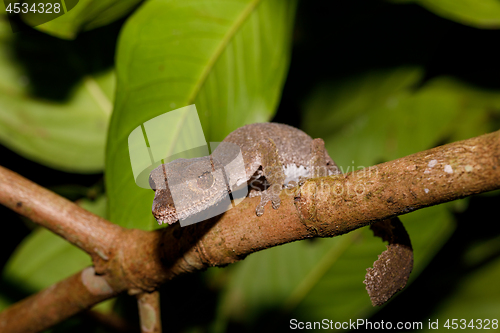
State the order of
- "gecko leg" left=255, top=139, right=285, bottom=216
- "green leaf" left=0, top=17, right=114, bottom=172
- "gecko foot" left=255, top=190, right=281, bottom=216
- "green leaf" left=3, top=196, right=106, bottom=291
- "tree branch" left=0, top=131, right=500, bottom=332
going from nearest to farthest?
"tree branch" left=0, top=131, right=500, bottom=332 → "gecko foot" left=255, top=190, right=281, bottom=216 → "gecko leg" left=255, top=139, right=285, bottom=216 → "green leaf" left=0, top=17, right=114, bottom=172 → "green leaf" left=3, top=196, right=106, bottom=291

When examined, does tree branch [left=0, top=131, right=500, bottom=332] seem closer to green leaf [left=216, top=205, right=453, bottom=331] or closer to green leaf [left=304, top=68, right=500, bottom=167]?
green leaf [left=216, top=205, right=453, bottom=331]

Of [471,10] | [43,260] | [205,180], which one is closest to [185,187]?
[205,180]

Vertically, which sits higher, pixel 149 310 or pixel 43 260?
pixel 149 310

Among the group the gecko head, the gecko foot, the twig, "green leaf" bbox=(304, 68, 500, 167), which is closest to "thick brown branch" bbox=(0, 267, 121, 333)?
the twig

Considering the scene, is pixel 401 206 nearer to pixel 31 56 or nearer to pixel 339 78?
pixel 339 78

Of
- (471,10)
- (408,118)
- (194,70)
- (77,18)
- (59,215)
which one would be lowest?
(408,118)

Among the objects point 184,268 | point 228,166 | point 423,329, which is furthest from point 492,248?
point 184,268

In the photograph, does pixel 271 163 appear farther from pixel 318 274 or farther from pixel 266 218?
pixel 318 274
